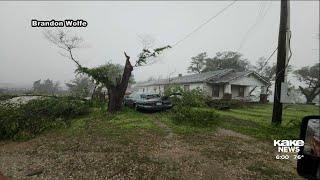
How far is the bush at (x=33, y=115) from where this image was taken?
27.6 feet

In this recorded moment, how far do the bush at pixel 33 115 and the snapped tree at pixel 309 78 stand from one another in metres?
36.0

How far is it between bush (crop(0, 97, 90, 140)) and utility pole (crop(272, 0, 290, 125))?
9.13m

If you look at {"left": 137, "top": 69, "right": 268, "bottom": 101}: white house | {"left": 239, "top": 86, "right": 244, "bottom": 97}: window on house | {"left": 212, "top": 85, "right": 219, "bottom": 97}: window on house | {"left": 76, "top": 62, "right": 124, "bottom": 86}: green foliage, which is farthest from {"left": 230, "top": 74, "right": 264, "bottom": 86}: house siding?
{"left": 76, "top": 62, "right": 124, "bottom": 86}: green foliage

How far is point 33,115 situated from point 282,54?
10.7 meters

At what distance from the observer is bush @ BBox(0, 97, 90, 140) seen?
8.42 meters

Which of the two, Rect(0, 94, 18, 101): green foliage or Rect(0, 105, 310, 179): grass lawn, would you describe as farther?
Rect(0, 94, 18, 101): green foliage

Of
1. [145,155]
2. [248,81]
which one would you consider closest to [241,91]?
[248,81]

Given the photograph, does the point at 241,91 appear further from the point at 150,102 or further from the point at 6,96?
the point at 6,96

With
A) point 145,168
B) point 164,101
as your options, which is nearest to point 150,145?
point 145,168

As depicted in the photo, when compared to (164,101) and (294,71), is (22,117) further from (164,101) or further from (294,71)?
(294,71)

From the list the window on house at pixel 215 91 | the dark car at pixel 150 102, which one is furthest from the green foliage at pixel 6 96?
the window on house at pixel 215 91

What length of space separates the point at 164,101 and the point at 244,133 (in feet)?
20.8

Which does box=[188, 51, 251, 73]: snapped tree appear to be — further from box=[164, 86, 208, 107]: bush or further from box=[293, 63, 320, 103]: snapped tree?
box=[164, 86, 208, 107]: bush

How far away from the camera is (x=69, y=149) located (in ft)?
22.2
